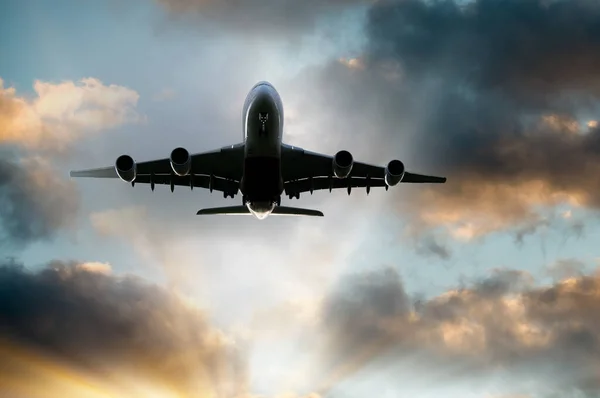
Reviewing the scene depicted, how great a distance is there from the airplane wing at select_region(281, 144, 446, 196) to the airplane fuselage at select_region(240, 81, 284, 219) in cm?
249

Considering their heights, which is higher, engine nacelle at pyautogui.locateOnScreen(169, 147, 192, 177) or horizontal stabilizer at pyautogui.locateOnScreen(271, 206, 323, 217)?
engine nacelle at pyautogui.locateOnScreen(169, 147, 192, 177)

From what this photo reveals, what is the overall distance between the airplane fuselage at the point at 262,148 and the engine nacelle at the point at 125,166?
5.94 m

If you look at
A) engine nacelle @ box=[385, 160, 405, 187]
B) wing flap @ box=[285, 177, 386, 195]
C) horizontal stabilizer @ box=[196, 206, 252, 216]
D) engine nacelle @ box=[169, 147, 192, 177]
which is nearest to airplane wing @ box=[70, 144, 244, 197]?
horizontal stabilizer @ box=[196, 206, 252, 216]

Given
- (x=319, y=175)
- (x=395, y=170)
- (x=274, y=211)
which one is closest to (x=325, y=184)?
(x=319, y=175)

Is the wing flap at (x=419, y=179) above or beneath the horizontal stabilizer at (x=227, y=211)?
above

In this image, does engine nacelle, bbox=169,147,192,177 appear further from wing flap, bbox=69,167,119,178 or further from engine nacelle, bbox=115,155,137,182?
wing flap, bbox=69,167,119,178

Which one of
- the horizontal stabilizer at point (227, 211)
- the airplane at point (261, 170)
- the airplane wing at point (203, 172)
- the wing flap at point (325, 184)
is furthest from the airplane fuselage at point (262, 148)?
the wing flap at point (325, 184)

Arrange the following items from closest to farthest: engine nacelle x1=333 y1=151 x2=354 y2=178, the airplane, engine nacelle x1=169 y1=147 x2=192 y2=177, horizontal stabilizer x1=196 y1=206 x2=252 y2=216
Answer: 1. the airplane
2. engine nacelle x1=169 y1=147 x2=192 y2=177
3. engine nacelle x1=333 y1=151 x2=354 y2=178
4. horizontal stabilizer x1=196 y1=206 x2=252 y2=216

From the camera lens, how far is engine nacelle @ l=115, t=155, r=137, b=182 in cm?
3666

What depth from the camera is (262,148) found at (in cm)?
3622

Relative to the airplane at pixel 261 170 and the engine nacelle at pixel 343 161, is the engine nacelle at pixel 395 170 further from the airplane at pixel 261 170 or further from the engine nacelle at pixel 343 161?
the engine nacelle at pixel 343 161

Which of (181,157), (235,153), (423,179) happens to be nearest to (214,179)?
(235,153)

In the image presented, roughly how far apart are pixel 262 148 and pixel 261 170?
147 cm

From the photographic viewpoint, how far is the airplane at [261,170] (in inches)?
1409
